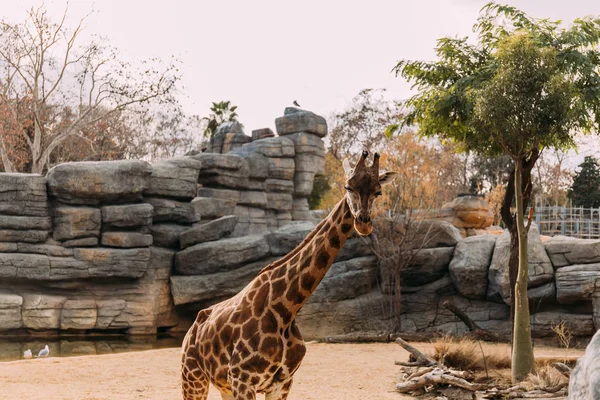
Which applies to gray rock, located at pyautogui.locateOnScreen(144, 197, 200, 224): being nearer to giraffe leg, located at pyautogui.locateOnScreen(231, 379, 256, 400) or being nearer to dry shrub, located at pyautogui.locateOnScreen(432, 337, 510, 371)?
dry shrub, located at pyautogui.locateOnScreen(432, 337, 510, 371)

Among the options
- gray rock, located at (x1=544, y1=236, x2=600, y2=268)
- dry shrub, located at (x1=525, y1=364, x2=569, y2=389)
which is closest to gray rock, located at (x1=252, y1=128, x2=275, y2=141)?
gray rock, located at (x1=544, y1=236, x2=600, y2=268)

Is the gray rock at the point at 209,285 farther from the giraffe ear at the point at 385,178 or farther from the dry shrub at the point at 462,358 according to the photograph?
the giraffe ear at the point at 385,178

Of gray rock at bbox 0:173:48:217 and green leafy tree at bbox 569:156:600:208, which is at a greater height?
green leafy tree at bbox 569:156:600:208

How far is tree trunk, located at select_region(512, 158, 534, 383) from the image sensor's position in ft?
31.4

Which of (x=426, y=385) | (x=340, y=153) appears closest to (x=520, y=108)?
(x=426, y=385)

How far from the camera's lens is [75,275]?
58.8 ft

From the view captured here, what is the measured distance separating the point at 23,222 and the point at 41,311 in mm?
2383

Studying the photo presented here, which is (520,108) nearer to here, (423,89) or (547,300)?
(423,89)

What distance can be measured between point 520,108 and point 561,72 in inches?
37.8

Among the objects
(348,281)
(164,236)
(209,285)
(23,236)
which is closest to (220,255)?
(209,285)

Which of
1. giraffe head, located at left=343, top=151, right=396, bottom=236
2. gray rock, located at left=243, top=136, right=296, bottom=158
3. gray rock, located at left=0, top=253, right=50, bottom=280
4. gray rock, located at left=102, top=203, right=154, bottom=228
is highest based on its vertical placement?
gray rock, located at left=243, top=136, right=296, bottom=158

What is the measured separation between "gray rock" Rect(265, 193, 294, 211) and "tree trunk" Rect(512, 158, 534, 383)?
1580 centimetres

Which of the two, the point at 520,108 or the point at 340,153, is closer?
the point at 520,108

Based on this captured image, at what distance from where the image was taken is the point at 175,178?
66.4 feet
